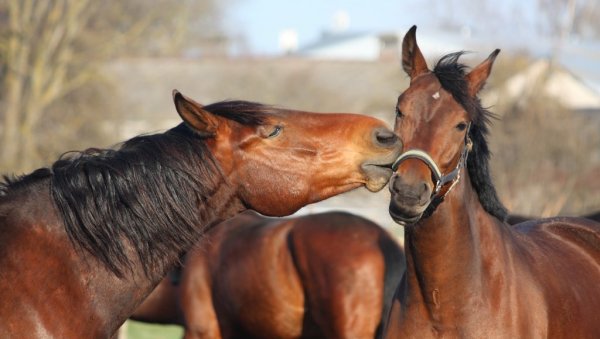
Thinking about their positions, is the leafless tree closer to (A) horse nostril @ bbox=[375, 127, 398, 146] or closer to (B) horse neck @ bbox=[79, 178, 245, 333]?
(B) horse neck @ bbox=[79, 178, 245, 333]

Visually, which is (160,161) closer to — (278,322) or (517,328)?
(517,328)

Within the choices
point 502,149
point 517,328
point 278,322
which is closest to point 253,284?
point 278,322

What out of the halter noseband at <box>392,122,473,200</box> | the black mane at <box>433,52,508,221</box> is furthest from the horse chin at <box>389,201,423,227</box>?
the black mane at <box>433,52,508,221</box>

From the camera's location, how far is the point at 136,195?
354 centimetres

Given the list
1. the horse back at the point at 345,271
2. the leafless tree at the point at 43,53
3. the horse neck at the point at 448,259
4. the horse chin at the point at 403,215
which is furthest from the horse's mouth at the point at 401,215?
the leafless tree at the point at 43,53

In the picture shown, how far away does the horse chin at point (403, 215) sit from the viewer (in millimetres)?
4263

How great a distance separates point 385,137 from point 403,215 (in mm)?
669

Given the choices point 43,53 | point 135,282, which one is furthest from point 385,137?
point 43,53

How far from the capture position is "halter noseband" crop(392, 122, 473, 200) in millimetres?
4359

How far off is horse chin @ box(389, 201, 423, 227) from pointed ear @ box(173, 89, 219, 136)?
1.02 metres

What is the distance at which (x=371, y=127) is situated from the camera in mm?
3725

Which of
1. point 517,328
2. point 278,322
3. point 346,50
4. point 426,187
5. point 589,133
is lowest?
point 346,50

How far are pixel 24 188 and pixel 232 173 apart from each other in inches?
31.8

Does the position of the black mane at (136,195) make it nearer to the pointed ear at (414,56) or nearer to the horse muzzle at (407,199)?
the horse muzzle at (407,199)
